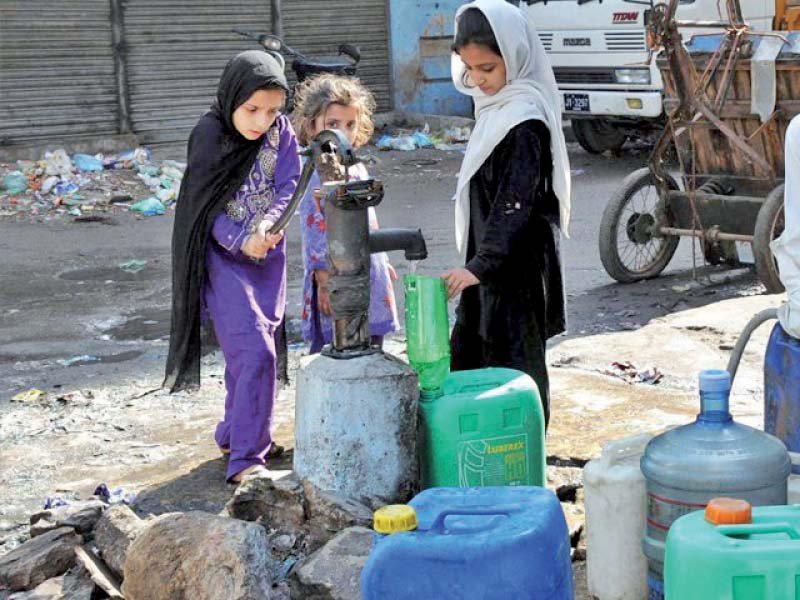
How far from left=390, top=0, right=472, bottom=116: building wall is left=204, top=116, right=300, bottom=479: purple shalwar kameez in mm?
12803

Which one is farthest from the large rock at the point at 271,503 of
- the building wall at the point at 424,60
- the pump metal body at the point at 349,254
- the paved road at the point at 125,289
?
the building wall at the point at 424,60

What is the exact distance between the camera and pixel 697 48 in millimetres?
7770

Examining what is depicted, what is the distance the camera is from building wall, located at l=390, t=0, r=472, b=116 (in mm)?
17375

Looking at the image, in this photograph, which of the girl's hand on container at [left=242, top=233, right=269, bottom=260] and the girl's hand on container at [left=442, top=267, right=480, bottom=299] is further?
the girl's hand on container at [left=242, top=233, right=269, bottom=260]

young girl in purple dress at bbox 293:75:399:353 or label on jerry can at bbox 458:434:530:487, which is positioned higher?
young girl in purple dress at bbox 293:75:399:353

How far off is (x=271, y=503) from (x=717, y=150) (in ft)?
16.4

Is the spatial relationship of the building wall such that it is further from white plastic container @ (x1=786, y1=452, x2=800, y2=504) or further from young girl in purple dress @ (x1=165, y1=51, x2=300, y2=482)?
white plastic container @ (x1=786, y1=452, x2=800, y2=504)

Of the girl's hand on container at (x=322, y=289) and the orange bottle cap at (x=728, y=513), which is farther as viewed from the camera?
the girl's hand on container at (x=322, y=289)

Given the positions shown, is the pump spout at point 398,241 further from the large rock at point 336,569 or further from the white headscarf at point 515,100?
the large rock at point 336,569

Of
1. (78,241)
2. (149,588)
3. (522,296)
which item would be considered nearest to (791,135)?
(522,296)

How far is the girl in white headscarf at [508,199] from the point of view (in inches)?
161

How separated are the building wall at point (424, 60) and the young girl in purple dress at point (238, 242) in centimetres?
1282

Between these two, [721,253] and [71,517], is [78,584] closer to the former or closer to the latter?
[71,517]

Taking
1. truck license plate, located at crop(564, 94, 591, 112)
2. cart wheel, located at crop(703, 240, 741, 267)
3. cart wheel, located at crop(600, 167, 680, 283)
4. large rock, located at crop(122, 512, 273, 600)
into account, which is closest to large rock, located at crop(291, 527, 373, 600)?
large rock, located at crop(122, 512, 273, 600)
